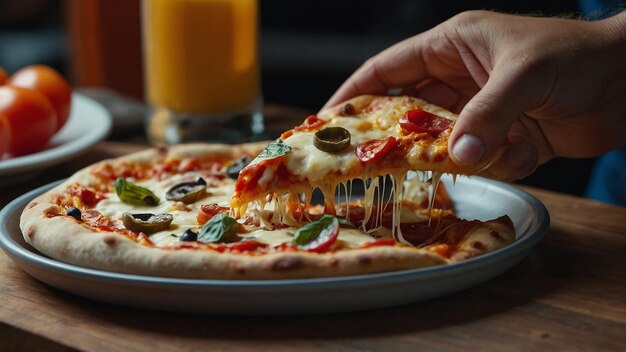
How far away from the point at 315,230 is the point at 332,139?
0.34m

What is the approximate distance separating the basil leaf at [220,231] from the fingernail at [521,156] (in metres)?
0.75

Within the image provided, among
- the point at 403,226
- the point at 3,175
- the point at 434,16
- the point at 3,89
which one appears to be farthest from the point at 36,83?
the point at 434,16

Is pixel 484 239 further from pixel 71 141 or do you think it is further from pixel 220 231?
pixel 71 141

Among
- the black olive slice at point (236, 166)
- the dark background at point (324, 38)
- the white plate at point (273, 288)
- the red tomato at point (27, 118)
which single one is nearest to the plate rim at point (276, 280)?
the white plate at point (273, 288)

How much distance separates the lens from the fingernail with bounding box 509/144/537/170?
2.27 meters

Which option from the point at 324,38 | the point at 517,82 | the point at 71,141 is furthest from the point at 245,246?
the point at 324,38

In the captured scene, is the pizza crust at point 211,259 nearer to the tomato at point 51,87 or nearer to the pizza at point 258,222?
the pizza at point 258,222

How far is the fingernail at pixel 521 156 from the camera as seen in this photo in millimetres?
2270

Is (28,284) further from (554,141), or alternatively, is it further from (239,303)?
(554,141)

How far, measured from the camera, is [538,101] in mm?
2145

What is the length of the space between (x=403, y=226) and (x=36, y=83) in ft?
5.99

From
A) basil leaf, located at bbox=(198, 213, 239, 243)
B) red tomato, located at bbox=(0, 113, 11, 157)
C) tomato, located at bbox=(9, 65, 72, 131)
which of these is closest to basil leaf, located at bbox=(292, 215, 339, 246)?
basil leaf, located at bbox=(198, 213, 239, 243)

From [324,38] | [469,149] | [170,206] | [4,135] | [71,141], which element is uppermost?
[469,149]

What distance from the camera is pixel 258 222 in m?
2.12
